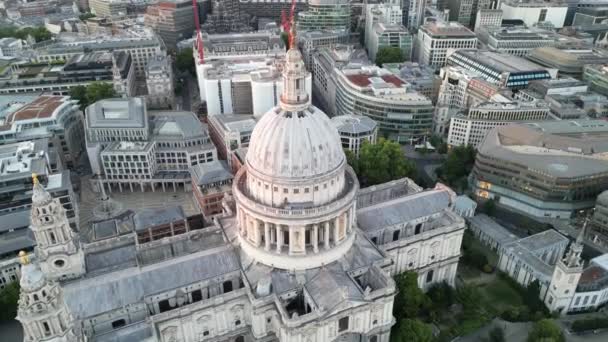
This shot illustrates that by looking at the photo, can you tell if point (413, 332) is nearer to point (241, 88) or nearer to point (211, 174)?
point (211, 174)

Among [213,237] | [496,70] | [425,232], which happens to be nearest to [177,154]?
[213,237]

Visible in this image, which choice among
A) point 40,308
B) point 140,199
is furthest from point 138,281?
point 140,199

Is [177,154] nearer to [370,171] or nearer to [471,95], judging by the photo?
[370,171]

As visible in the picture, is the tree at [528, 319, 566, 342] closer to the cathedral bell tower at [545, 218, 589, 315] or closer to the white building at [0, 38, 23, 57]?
the cathedral bell tower at [545, 218, 589, 315]

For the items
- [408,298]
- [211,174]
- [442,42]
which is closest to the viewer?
[408,298]

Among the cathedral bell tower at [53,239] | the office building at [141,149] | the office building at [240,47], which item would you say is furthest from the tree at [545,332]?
the office building at [240,47]

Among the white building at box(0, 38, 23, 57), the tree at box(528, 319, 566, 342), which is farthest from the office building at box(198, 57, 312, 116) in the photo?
the tree at box(528, 319, 566, 342)
